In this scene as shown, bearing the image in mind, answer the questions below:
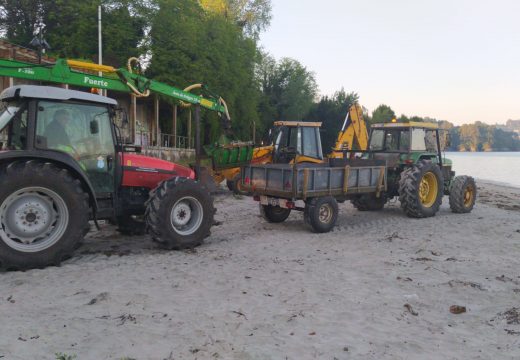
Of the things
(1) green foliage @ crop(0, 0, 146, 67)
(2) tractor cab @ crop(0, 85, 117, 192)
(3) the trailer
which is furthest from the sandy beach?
(1) green foliage @ crop(0, 0, 146, 67)

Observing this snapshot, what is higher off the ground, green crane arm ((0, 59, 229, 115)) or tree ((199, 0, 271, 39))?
tree ((199, 0, 271, 39))

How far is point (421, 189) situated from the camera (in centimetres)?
1112

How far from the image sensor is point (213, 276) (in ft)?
18.6

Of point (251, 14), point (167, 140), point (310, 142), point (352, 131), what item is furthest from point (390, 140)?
point (251, 14)

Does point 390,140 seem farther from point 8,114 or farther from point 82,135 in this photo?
point 8,114

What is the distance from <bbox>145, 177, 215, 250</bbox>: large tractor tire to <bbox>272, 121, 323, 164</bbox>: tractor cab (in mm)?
5400

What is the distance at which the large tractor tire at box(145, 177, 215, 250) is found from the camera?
261 inches

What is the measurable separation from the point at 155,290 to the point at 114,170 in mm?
2389

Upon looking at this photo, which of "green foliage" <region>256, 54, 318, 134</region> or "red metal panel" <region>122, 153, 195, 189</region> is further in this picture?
"green foliage" <region>256, 54, 318, 134</region>

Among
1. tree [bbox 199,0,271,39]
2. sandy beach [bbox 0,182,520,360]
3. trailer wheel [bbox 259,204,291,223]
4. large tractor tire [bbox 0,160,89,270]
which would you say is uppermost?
tree [bbox 199,0,271,39]

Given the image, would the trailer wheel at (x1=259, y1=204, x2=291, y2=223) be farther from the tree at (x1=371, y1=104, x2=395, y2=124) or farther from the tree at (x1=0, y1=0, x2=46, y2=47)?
the tree at (x1=371, y1=104, x2=395, y2=124)

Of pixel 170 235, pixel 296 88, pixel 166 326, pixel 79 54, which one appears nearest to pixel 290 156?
pixel 170 235

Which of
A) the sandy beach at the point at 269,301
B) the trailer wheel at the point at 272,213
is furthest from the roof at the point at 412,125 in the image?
the sandy beach at the point at 269,301

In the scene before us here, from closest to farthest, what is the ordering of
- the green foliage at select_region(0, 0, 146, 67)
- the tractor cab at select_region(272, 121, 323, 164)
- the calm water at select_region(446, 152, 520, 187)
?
1. the tractor cab at select_region(272, 121, 323, 164)
2. the green foliage at select_region(0, 0, 146, 67)
3. the calm water at select_region(446, 152, 520, 187)
